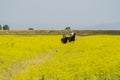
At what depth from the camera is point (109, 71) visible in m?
12.7

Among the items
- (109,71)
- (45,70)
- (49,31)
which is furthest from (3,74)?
(49,31)

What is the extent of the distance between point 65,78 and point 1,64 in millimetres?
5704

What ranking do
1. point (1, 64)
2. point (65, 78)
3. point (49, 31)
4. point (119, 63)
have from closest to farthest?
point (65, 78), point (119, 63), point (1, 64), point (49, 31)

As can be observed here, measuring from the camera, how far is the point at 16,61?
58.5 feet

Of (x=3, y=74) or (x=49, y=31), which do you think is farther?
(x=49, y=31)

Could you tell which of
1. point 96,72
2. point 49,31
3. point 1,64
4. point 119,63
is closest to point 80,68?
point 96,72

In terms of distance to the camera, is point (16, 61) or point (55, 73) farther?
point (16, 61)

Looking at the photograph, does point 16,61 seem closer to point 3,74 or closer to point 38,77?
point 3,74

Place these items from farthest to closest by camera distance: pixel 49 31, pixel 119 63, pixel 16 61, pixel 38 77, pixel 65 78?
pixel 49 31 → pixel 16 61 → pixel 119 63 → pixel 38 77 → pixel 65 78

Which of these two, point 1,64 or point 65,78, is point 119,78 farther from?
point 1,64

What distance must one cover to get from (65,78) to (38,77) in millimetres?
1269

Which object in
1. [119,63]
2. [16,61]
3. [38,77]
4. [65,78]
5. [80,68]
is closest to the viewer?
[65,78]

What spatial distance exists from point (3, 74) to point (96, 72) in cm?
379

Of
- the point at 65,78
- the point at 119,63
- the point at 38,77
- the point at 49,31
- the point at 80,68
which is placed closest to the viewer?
the point at 65,78
